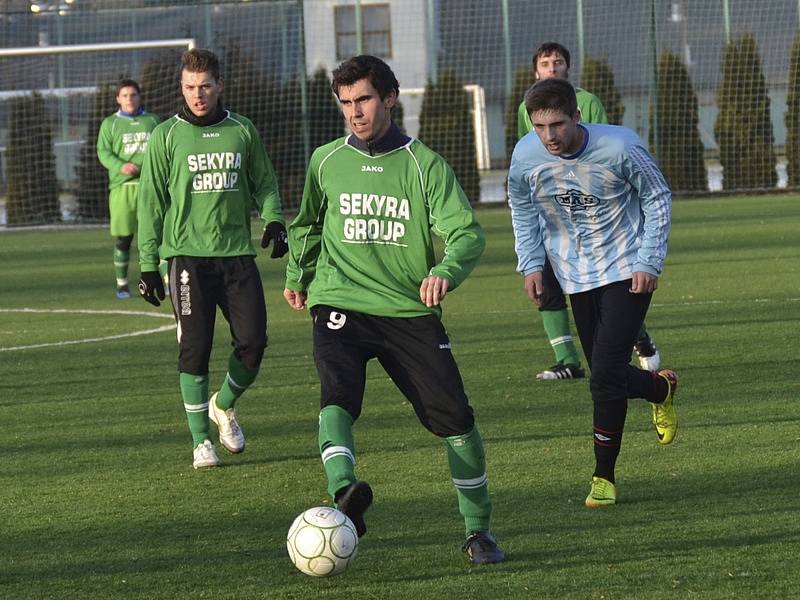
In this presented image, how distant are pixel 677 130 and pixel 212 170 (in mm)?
23013

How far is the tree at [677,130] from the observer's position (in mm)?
28953

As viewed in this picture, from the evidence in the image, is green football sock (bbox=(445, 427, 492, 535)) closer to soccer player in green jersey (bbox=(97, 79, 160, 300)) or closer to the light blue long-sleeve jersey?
the light blue long-sleeve jersey

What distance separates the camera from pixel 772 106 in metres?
30.0

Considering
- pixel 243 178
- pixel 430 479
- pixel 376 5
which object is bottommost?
pixel 430 479

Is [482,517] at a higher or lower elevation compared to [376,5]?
lower

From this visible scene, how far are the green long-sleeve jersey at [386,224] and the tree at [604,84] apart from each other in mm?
24986

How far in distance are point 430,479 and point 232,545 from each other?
132 centimetres

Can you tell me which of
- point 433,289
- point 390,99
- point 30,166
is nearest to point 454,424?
point 433,289

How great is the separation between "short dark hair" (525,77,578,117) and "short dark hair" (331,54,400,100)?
2.50 feet

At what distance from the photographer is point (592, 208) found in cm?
612

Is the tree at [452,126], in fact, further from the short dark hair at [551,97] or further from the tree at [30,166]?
the short dark hair at [551,97]

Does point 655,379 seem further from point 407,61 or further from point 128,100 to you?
point 407,61

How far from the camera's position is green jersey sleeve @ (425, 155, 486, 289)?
16.7ft

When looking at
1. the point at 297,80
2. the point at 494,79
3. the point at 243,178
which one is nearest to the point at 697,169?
the point at 297,80
